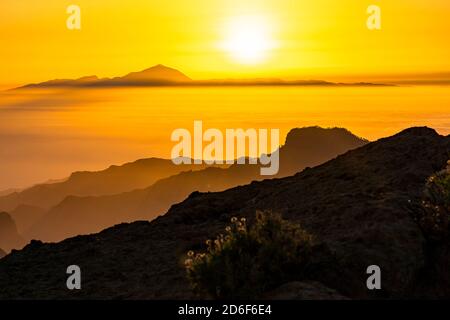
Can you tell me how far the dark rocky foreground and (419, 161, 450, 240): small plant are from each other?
0.72ft

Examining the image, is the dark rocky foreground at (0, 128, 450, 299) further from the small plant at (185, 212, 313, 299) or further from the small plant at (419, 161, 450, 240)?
the small plant at (185, 212, 313, 299)

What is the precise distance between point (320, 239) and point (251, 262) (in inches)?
112

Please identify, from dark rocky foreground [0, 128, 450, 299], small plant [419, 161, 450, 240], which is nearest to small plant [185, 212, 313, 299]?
dark rocky foreground [0, 128, 450, 299]

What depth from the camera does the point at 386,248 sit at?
1355cm

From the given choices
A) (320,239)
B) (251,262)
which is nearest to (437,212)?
(320,239)

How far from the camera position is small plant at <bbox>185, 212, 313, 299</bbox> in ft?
39.1

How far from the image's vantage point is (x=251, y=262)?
12.2 meters

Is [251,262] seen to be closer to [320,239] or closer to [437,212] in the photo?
[320,239]

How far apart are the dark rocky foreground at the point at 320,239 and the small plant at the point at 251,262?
0.45 m

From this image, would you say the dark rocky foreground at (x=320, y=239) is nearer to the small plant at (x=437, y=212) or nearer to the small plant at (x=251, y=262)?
the small plant at (x=437, y=212)

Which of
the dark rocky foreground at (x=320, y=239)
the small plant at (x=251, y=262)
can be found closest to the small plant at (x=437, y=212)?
the dark rocky foreground at (x=320, y=239)
